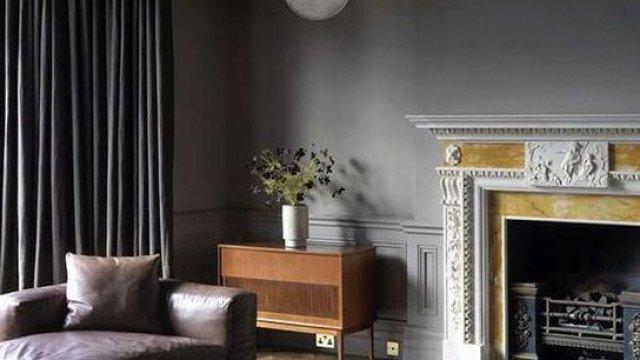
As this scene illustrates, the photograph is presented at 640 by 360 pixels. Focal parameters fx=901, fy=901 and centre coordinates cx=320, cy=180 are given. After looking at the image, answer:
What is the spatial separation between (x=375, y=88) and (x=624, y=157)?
167 cm

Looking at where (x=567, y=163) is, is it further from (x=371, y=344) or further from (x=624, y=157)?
(x=371, y=344)

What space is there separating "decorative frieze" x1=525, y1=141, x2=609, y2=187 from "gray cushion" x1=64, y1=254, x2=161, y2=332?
2.08 meters

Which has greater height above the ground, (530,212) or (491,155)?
(491,155)

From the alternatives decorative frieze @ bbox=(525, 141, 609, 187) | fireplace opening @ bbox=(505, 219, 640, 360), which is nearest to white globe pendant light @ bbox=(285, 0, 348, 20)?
decorative frieze @ bbox=(525, 141, 609, 187)

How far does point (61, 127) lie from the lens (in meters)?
4.85

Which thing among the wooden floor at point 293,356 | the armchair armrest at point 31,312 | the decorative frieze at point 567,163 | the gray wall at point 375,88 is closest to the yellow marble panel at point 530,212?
the decorative frieze at point 567,163

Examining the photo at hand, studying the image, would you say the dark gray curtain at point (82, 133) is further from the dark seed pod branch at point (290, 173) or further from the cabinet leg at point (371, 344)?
the cabinet leg at point (371, 344)

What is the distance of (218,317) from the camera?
13.9 ft

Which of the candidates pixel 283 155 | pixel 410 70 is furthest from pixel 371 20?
pixel 283 155

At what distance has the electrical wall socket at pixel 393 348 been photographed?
5.59 m

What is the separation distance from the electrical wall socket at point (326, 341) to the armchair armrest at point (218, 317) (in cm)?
143

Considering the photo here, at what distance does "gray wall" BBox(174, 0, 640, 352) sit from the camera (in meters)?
4.88

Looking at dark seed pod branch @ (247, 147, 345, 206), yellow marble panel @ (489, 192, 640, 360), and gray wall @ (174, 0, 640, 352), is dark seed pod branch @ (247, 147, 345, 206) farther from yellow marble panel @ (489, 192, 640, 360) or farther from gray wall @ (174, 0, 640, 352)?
yellow marble panel @ (489, 192, 640, 360)

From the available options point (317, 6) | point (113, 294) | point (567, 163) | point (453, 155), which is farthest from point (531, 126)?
point (113, 294)
